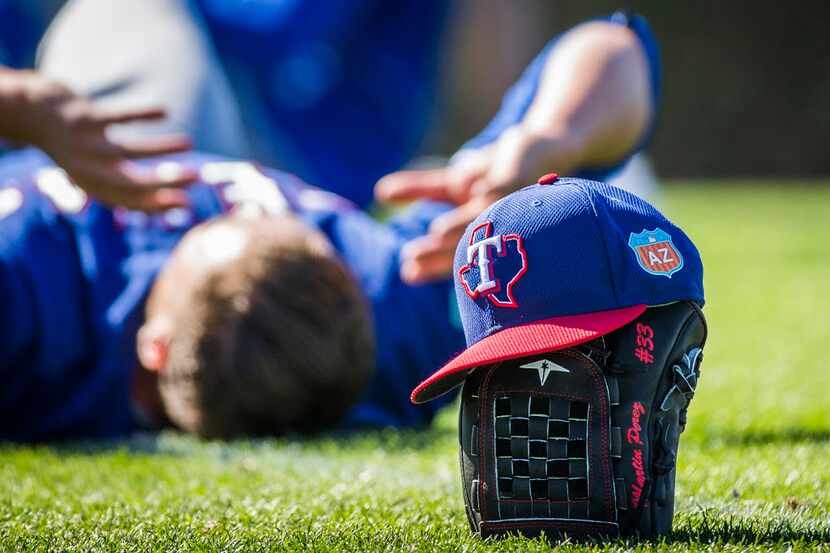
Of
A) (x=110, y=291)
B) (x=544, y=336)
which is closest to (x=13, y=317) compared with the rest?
(x=110, y=291)

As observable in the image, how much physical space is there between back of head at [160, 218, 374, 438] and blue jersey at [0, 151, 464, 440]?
185mm

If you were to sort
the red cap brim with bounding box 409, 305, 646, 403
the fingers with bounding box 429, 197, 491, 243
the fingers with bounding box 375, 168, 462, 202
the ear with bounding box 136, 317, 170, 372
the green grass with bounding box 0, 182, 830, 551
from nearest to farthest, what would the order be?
the red cap brim with bounding box 409, 305, 646, 403, the green grass with bounding box 0, 182, 830, 551, the fingers with bounding box 429, 197, 491, 243, the fingers with bounding box 375, 168, 462, 202, the ear with bounding box 136, 317, 170, 372

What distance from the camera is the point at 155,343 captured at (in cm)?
236

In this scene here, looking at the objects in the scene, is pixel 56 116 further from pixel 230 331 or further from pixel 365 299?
pixel 365 299

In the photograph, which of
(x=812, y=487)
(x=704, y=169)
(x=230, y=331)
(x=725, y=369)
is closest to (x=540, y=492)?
(x=812, y=487)

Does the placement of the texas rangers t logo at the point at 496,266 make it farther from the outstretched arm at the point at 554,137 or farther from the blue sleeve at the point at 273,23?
the blue sleeve at the point at 273,23

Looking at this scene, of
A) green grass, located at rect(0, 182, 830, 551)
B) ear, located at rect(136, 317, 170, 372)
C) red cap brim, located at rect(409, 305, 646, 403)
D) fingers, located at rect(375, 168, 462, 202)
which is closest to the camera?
red cap brim, located at rect(409, 305, 646, 403)

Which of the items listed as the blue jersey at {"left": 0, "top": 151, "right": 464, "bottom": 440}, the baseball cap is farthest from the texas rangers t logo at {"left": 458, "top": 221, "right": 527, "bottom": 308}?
the blue jersey at {"left": 0, "top": 151, "right": 464, "bottom": 440}

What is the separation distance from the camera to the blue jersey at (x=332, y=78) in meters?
4.20

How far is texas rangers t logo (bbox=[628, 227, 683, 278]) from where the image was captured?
1.35 metres

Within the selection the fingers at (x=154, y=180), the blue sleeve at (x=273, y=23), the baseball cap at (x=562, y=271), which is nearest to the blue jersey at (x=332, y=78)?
the blue sleeve at (x=273, y=23)

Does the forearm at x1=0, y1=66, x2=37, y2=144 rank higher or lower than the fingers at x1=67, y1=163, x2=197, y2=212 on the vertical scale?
higher

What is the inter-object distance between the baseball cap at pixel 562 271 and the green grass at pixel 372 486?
250mm

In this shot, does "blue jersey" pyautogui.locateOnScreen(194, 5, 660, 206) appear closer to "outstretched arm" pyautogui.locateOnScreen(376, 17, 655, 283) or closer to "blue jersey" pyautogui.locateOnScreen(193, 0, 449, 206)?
"blue jersey" pyautogui.locateOnScreen(193, 0, 449, 206)
